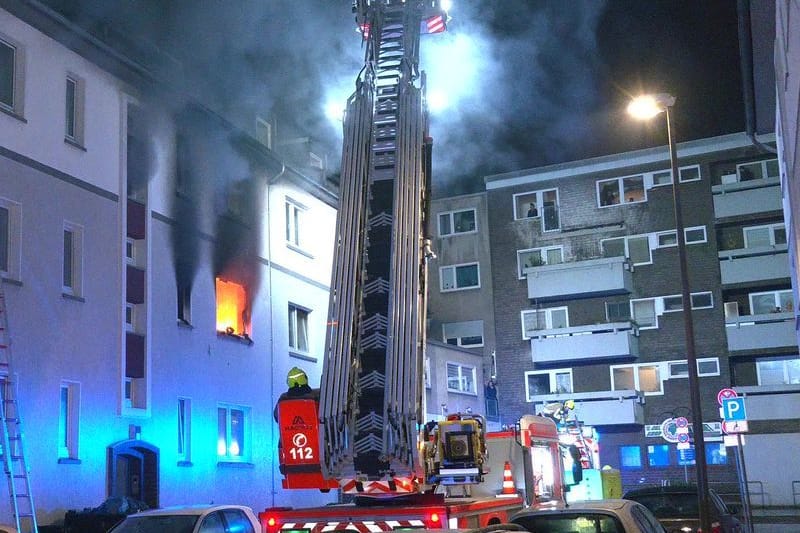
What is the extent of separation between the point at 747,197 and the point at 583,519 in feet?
104

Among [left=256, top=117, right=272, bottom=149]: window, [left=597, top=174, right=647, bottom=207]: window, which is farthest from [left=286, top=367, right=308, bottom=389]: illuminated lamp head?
[left=597, top=174, right=647, bottom=207]: window

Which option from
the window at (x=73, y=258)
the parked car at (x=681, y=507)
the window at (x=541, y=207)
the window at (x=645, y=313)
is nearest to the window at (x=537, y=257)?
the window at (x=541, y=207)

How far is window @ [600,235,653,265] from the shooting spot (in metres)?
39.0

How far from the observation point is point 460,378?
1385 inches

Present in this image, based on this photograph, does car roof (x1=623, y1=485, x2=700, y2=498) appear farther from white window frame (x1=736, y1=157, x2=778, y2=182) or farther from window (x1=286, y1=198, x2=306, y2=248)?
white window frame (x1=736, y1=157, x2=778, y2=182)

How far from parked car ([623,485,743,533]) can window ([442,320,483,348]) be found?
27202mm

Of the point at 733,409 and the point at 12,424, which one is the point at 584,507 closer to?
the point at 733,409

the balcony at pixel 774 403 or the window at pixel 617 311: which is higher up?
the window at pixel 617 311

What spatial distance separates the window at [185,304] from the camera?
67.3 ft

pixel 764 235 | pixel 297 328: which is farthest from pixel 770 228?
pixel 297 328

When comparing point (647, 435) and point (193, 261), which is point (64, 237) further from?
point (647, 435)

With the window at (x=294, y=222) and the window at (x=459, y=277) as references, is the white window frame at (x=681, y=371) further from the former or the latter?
the window at (x=294, y=222)

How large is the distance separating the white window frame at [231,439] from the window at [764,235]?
23.7 meters

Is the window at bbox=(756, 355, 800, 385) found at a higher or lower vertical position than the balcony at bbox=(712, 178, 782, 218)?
lower
